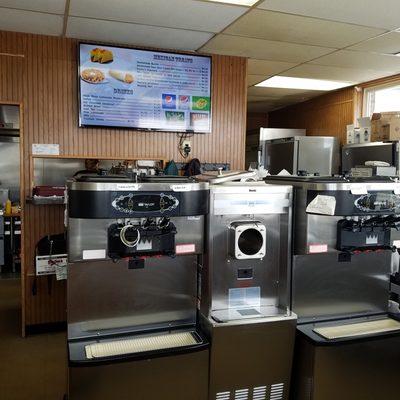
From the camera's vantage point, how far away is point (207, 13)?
2.93 metres

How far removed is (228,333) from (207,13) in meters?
2.21

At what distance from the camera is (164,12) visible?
114 inches

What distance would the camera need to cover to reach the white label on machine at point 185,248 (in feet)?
6.55

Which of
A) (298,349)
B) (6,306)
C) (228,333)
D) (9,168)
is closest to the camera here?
(228,333)

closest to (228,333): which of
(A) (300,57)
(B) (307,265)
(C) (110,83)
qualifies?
(B) (307,265)

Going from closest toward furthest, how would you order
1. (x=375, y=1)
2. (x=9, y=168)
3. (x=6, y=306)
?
(x=375, y=1), (x=6, y=306), (x=9, y=168)

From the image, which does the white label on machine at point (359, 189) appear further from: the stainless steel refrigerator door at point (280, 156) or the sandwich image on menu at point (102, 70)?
the stainless steel refrigerator door at point (280, 156)

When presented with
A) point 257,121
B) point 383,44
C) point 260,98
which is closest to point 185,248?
point 383,44

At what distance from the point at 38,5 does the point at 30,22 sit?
40cm

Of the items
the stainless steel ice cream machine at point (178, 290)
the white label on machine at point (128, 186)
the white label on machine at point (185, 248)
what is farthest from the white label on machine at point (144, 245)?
the white label on machine at point (128, 186)

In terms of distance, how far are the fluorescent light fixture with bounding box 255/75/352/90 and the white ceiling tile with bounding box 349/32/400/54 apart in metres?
1.31

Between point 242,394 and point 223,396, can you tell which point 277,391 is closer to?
point 242,394

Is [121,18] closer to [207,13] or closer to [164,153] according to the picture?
[207,13]

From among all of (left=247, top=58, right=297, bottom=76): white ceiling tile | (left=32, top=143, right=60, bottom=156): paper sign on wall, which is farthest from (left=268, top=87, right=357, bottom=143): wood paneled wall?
(left=32, top=143, right=60, bottom=156): paper sign on wall
